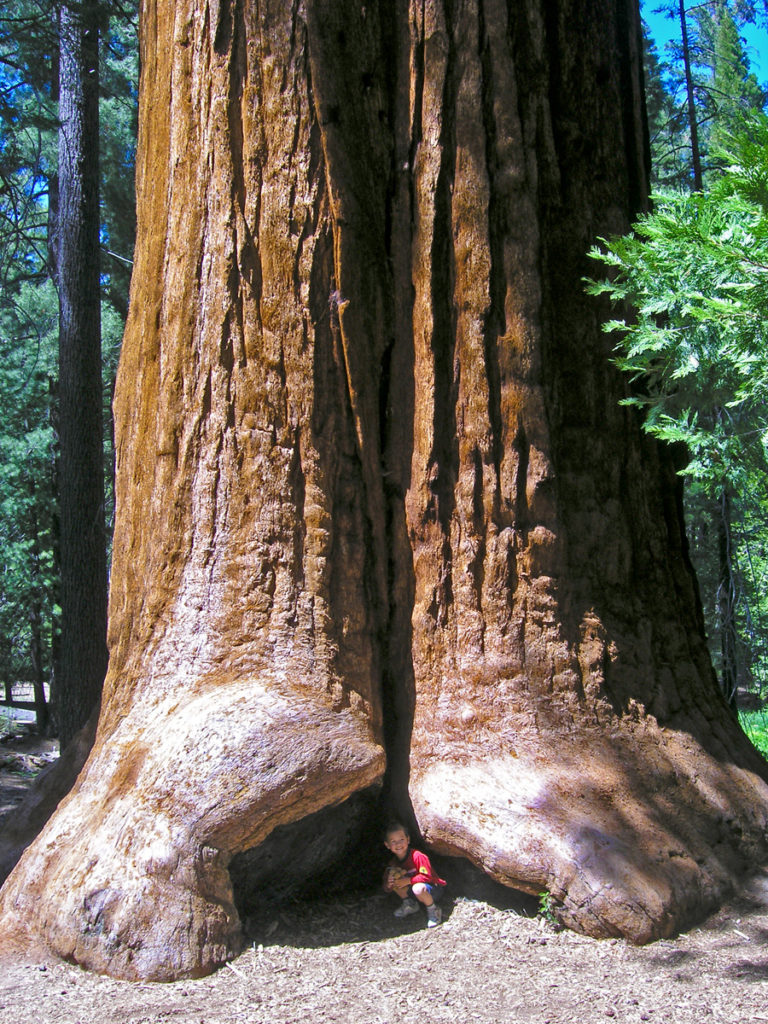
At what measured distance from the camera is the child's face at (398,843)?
4008mm

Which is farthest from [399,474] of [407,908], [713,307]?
[407,908]

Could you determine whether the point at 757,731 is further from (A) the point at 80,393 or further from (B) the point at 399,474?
(B) the point at 399,474

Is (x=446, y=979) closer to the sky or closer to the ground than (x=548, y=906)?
closer to the ground

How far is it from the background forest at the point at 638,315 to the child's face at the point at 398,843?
1998mm

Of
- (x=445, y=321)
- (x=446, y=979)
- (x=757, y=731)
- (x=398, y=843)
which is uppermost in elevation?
(x=445, y=321)

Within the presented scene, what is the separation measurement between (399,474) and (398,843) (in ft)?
5.55

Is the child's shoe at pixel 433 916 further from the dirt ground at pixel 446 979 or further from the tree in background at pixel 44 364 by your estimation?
the tree in background at pixel 44 364

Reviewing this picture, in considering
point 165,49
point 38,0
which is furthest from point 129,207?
point 165,49

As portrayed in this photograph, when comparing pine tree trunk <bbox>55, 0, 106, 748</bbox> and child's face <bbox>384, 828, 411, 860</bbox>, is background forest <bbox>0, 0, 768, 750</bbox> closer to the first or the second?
pine tree trunk <bbox>55, 0, 106, 748</bbox>

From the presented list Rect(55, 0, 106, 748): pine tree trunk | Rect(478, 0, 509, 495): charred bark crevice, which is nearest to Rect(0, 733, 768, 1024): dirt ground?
Rect(478, 0, 509, 495): charred bark crevice

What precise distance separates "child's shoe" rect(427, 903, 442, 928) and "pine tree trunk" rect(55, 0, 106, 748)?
6366 millimetres

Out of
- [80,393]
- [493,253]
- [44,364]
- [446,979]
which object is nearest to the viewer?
[446,979]

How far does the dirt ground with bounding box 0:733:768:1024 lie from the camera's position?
3.10 meters

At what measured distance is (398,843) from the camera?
13.2 ft
